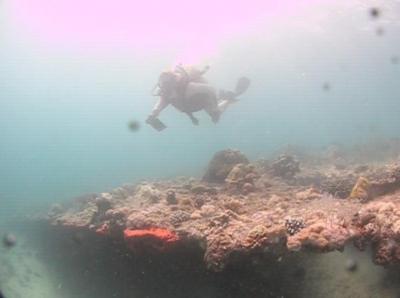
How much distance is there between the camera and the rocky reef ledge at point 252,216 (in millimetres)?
7578

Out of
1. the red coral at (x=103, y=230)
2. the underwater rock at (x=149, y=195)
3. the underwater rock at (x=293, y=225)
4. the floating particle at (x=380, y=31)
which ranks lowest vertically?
the red coral at (x=103, y=230)

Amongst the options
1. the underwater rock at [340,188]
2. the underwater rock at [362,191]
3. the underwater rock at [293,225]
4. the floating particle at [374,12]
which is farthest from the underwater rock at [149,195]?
the floating particle at [374,12]

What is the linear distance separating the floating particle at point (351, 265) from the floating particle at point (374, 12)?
30601 mm

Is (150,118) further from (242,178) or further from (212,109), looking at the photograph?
(242,178)

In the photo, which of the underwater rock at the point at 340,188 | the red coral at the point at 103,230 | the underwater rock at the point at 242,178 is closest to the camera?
the red coral at the point at 103,230

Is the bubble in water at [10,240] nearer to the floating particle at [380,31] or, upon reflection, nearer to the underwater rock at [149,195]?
the underwater rock at [149,195]

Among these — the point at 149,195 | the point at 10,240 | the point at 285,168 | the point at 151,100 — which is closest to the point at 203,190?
the point at 149,195

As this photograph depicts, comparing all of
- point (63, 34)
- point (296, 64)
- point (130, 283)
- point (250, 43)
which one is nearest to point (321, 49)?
point (250, 43)

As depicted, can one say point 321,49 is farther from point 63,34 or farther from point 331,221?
point 331,221

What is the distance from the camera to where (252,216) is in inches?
359

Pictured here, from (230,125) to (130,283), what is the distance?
588 ft

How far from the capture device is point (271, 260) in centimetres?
802

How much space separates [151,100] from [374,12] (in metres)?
160

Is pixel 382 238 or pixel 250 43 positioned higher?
pixel 250 43
